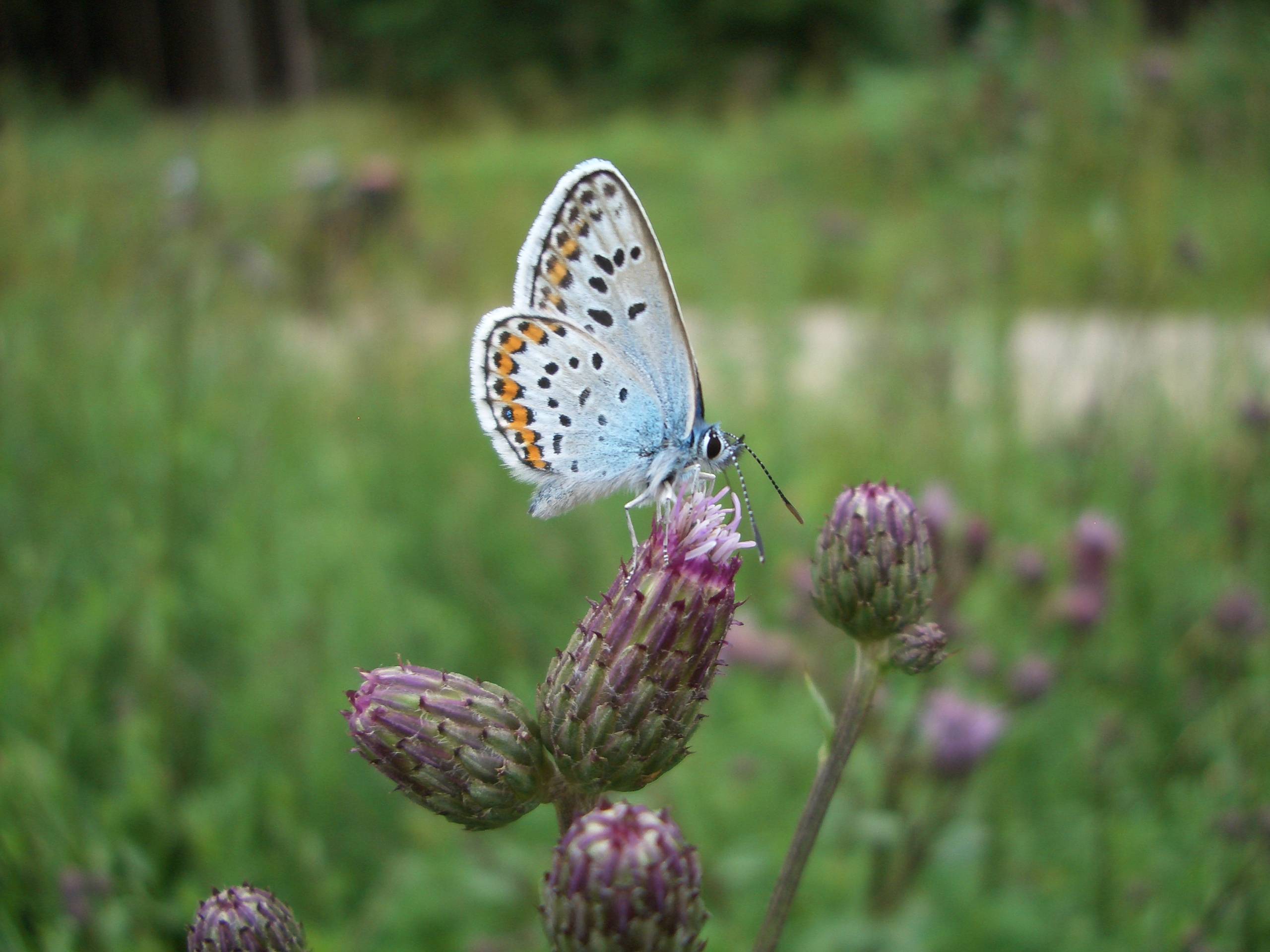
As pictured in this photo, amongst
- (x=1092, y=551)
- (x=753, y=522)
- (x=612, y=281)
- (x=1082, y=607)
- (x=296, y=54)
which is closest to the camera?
(x=753, y=522)

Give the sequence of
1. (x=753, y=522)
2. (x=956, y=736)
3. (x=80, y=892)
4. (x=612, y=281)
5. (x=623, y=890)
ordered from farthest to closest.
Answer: (x=956, y=736), (x=612, y=281), (x=80, y=892), (x=753, y=522), (x=623, y=890)

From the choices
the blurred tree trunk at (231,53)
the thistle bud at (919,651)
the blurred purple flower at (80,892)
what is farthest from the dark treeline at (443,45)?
the thistle bud at (919,651)

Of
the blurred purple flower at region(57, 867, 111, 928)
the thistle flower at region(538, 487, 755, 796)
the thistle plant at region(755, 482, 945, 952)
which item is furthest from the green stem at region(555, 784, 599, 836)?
the blurred purple flower at region(57, 867, 111, 928)

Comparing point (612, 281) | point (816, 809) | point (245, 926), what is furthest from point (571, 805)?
point (612, 281)

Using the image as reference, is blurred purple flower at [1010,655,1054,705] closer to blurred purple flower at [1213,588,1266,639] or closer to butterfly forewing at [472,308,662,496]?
Result: blurred purple flower at [1213,588,1266,639]

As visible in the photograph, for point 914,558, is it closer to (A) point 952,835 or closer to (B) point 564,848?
(B) point 564,848

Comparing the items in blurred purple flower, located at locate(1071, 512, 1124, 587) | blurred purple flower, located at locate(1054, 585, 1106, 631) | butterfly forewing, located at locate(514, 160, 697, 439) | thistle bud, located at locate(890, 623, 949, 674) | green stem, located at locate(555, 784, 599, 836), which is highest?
butterfly forewing, located at locate(514, 160, 697, 439)

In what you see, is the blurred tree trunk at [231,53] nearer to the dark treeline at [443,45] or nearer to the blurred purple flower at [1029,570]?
the dark treeline at [443,45]

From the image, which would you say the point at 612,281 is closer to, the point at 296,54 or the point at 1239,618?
the point at 1239,618
